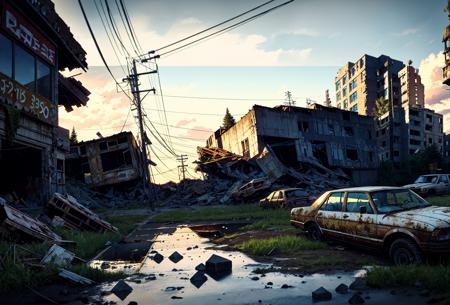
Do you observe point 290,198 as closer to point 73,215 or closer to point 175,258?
point 73,215

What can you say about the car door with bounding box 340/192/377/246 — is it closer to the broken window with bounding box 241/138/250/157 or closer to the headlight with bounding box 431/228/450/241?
the headlight with bounding box 431/228/450/241

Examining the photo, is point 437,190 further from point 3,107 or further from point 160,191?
point 160,191

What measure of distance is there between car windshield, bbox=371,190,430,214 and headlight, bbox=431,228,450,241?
120 centimetres


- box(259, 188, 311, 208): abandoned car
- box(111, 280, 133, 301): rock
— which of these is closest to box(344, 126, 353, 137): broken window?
box(259, 188, 311, 208): abandoned car

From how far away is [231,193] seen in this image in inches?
1271

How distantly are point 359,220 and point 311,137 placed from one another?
33.8 m

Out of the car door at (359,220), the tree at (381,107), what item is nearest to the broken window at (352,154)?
the tree at (381,107)

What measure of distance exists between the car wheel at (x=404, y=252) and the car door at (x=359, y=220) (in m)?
0.52

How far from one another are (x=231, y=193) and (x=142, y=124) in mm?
10059

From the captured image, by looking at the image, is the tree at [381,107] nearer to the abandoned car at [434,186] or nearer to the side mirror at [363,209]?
the abandoned car at [434,186]

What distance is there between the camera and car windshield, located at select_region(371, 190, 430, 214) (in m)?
7.39

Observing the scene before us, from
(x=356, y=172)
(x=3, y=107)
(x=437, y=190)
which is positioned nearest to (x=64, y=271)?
(x=3, y=107)

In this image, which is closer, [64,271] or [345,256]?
[64,271]

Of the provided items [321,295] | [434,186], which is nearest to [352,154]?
[434,186]
